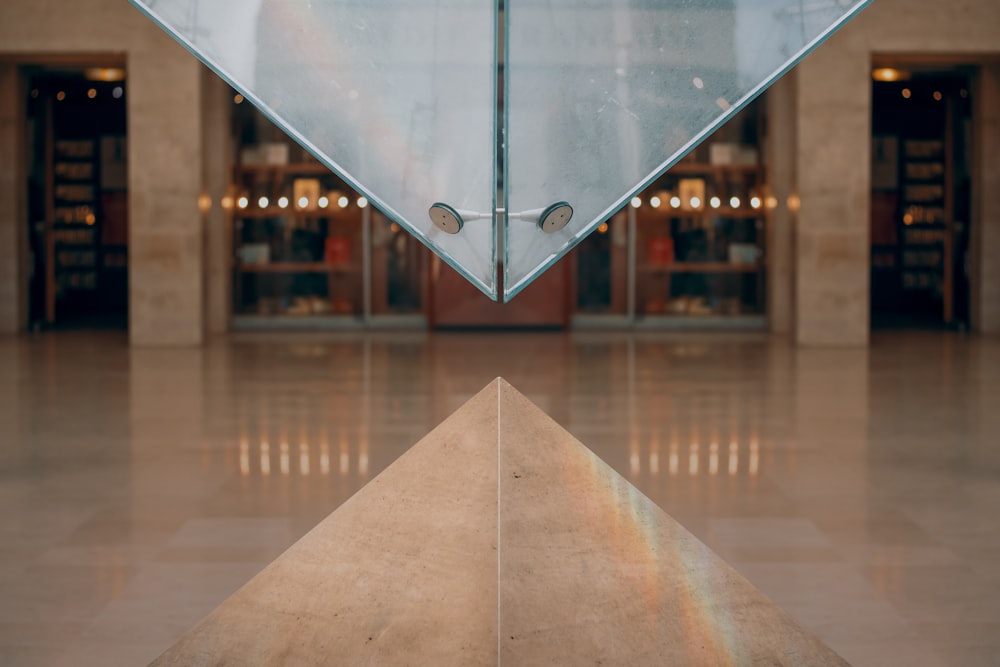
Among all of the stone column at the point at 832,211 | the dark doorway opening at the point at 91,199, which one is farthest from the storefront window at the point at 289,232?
the stone column at the point at 832,211

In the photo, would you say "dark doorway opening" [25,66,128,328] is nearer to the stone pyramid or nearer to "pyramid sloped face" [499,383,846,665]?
the stone pyramid

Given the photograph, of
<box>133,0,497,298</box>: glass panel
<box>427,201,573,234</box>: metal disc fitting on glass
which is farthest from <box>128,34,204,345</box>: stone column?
<box>427,201,573,234</box>: metal disc fitting on glass

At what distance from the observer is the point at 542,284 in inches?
553

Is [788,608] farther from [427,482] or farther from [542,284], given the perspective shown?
[542,284]

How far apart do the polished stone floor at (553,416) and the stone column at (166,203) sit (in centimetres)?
92

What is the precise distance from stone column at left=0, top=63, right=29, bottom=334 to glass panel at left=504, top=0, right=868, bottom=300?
12352 mm

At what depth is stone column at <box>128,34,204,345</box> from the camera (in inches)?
480

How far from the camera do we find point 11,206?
44.2 feet

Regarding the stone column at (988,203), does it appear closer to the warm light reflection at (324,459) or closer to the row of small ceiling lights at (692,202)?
the row of small ceiling lights at (692,202)

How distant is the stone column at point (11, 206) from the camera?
1345 cm

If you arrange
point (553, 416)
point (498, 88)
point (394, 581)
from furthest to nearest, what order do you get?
point (553, 416) < point (394, 581) < point (498, 88)

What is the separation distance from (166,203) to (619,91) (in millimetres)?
10617

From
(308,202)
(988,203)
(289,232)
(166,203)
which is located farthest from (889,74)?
(166,203)

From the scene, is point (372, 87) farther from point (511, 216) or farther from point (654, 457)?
point (654, 457)
